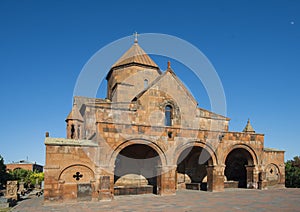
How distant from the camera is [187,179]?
21016 millimetres

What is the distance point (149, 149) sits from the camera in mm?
18109

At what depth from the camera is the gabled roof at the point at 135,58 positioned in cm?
2362

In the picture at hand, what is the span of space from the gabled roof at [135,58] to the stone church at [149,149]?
10 cm

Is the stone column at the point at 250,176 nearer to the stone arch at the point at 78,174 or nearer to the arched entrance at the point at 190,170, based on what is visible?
the arched entrance at the point at 190,170

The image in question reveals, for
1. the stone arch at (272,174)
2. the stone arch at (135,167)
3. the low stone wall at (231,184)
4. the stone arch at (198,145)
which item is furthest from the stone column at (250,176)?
the stone arch at (135,167)

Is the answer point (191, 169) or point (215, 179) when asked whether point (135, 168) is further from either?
point (215, 179)

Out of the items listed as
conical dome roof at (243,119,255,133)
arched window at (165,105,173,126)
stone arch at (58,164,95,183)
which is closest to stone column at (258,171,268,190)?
arched window at (165,105,173,126)

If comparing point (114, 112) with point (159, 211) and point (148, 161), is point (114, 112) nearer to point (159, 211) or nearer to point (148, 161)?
point (148, 161)

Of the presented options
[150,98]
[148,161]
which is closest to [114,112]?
[150,98]

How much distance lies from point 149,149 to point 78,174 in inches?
215

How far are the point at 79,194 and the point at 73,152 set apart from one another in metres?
2.29

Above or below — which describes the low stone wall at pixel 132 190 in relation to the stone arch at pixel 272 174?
below

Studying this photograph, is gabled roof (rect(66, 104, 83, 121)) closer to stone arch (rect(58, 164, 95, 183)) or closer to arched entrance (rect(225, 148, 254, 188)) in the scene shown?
stone arch (rect(58, 164, 95, 183))


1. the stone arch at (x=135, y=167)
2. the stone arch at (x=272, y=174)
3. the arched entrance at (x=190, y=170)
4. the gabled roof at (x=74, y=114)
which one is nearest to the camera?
the stone arch at (x=135, y=167)
